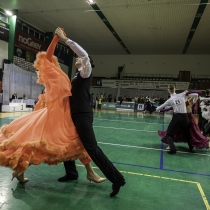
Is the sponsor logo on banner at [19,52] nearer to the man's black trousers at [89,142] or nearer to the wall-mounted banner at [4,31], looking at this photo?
the wall-mounted banner at [4,31]

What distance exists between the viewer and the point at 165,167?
4551 millimetres

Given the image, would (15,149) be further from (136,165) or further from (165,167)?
(165,167)

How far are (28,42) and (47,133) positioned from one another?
21.1 m

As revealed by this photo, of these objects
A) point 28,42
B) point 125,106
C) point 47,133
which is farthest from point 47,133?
point 125,106

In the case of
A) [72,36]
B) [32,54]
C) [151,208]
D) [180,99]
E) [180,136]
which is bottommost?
[151,208]

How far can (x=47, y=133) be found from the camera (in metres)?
2.84

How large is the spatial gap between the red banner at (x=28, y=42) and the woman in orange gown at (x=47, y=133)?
1925cm

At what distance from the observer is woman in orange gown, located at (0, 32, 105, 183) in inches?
107

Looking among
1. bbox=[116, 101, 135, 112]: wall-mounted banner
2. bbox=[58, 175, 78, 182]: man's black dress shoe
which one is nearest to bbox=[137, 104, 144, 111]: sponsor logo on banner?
bbox=[116, 101, 135, 112]: wall-mounted banner

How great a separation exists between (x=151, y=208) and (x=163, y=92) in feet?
88.5

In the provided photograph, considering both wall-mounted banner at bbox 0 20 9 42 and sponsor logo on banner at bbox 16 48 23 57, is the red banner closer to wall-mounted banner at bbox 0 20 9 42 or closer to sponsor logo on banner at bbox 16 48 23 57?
sponsor logo on banner at bbox 16 48 23 57

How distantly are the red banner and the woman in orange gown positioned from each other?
1925 centimetres

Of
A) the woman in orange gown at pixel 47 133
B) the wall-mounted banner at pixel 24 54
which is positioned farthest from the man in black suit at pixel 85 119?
the wall-mounted banner at pixel 24 54

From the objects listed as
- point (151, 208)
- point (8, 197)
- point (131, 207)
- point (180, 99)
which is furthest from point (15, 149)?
point (180, 99)
